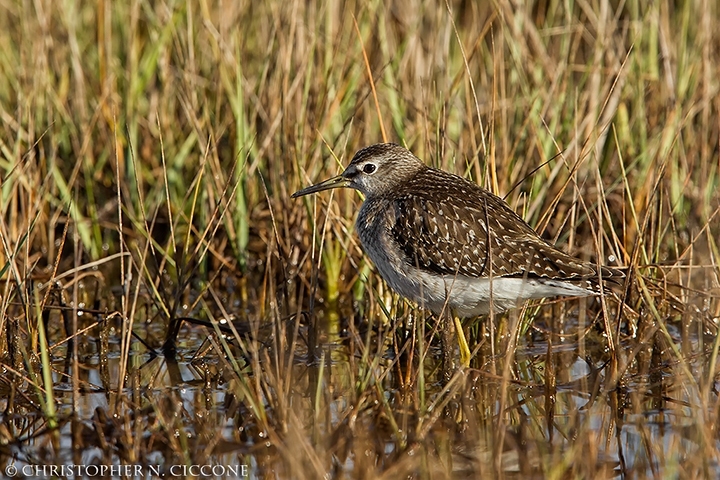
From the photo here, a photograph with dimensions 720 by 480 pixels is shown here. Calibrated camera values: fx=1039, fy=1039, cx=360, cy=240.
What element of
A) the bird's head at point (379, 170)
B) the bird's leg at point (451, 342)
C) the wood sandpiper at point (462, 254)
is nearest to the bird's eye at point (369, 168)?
the bird's head at point (379, 170)

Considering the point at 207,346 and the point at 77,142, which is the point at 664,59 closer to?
the point at 207,346

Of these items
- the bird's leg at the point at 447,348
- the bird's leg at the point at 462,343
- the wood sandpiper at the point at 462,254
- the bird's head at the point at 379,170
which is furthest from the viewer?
the bird's head at the point at 379,170

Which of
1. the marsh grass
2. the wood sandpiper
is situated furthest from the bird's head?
the marsh grass

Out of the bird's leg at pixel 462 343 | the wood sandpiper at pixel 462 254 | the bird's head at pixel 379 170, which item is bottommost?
the bird's leg at pixel 462 343

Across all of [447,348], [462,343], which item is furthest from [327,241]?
[447,348]

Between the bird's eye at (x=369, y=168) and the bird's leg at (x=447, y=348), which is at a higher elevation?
the bird's eye at (x=369, y=168)

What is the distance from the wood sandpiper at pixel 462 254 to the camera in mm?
6566

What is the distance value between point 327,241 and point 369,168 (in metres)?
0.86

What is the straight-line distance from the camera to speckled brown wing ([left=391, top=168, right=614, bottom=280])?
6.60 metres

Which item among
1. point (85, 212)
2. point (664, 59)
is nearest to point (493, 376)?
point (664, 59)

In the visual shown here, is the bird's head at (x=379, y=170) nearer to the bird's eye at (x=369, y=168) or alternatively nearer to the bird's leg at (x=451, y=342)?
the bird's eye at (x=369, y=168)

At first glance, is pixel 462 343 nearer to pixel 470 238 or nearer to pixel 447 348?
pixel 447 348

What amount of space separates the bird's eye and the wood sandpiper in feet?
0.99

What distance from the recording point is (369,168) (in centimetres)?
743
